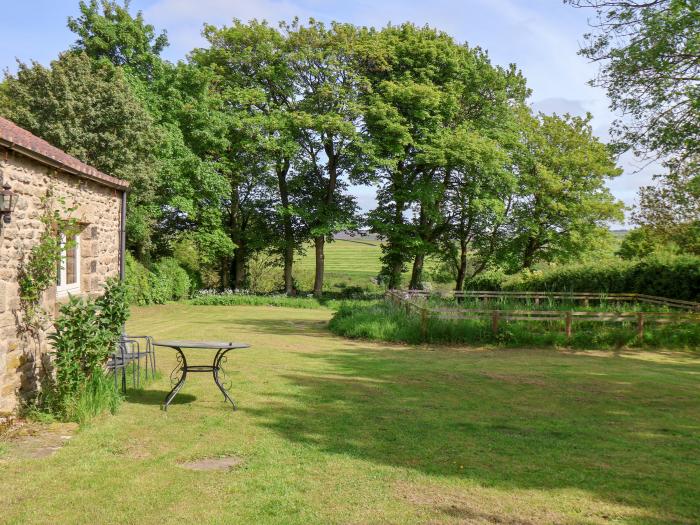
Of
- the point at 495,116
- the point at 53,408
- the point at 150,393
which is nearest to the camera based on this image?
the point at 53,408

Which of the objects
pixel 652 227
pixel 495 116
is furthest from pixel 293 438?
pixel 495 116

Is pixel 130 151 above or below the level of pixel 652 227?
above

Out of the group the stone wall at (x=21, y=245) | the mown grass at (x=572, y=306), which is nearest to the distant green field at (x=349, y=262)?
the mown grass at (x=572, y=306)

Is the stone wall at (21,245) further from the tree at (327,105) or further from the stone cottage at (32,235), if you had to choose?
the tree at (327,105)

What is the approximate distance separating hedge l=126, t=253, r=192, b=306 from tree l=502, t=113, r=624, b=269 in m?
17.9

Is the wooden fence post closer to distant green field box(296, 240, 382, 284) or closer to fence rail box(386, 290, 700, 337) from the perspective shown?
fence rail box(386, 290, 700, 337)

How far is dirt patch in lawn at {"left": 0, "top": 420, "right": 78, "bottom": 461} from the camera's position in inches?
232

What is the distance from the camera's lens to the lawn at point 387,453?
468 cm

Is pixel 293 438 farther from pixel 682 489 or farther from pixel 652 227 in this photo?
pixel 652 227

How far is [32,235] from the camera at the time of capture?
7105mm

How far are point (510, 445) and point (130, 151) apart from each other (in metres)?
20.3

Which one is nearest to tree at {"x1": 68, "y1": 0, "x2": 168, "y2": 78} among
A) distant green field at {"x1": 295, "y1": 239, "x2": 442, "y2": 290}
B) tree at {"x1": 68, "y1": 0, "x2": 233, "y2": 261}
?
tree at {"x1": 68, "y1": 0, "x2": 233, "y2": 261}

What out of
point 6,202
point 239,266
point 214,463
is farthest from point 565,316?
point 239,266

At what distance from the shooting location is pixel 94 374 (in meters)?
7.30
